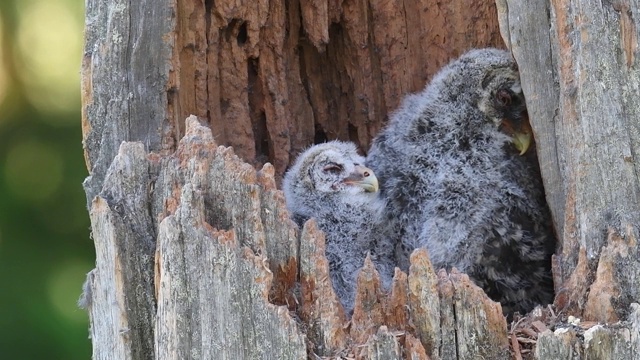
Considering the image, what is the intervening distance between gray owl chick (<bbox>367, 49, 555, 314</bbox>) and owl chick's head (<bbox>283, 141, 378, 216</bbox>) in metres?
0.16

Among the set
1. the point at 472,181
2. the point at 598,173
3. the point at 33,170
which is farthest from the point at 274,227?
the point at 33,170

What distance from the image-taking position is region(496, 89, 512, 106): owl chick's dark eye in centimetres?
449

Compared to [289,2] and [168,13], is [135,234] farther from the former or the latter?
[289,2]

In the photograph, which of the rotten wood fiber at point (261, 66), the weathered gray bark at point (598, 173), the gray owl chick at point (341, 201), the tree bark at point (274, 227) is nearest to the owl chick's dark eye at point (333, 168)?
the gray owl chick at point (341, 201)

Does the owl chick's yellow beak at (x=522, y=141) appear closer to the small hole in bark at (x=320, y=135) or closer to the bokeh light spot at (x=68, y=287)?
the small hole in bark at (x=320, y=135)

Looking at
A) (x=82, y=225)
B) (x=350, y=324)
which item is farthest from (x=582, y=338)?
(x=82, y=225)

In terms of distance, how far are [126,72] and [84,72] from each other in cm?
17

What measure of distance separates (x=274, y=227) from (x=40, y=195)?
13.3 ft

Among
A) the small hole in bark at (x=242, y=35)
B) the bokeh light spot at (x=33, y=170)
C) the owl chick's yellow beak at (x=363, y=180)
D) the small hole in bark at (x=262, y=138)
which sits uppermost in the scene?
the small hole in bark at (x=242, y=35)

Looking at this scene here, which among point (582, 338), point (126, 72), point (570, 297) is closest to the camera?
point (582, 338)

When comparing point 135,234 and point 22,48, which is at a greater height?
point 22,48

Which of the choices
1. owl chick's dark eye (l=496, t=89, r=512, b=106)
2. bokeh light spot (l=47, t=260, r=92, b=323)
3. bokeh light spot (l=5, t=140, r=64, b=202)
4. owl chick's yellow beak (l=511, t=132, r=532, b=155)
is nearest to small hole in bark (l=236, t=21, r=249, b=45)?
owl chick's dark eye (l=496, t=89, r=512, b=106)

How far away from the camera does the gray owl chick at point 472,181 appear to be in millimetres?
4238

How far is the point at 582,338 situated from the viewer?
316 centimetres
